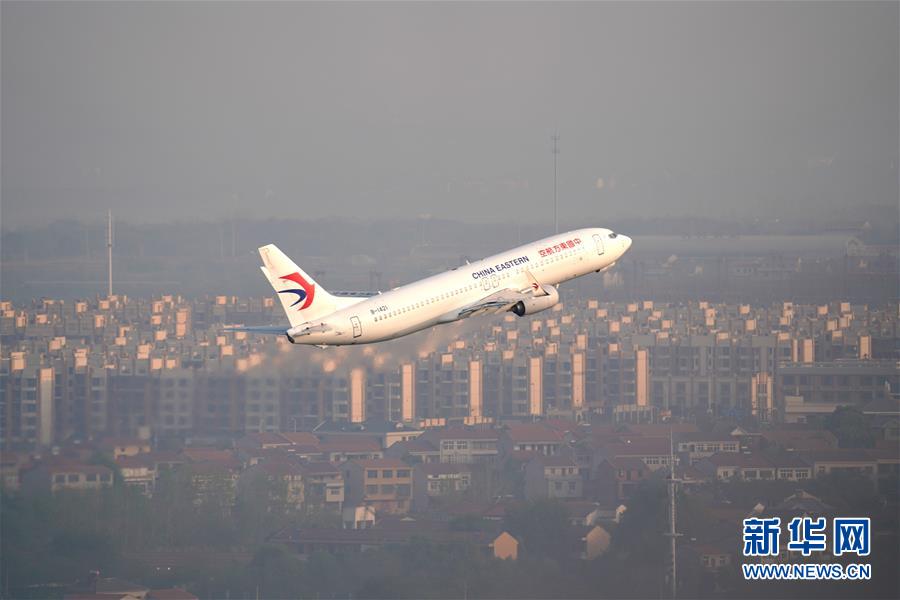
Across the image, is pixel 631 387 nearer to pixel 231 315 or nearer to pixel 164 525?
pixel 231 315

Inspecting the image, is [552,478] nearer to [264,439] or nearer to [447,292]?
[264,439]

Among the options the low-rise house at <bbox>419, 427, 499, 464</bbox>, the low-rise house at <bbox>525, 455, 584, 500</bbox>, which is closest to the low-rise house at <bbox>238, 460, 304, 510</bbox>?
the low-rise house at <bbox>419, 427, 499, 464</bbox>

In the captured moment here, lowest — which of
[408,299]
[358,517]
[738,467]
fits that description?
[358,517]

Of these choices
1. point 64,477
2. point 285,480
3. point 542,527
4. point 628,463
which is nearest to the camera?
point 64,477

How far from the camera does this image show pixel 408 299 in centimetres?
7294

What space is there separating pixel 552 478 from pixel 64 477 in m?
38.9

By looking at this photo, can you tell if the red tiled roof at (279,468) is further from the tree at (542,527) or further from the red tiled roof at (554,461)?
the red tiled roof at (554,461)

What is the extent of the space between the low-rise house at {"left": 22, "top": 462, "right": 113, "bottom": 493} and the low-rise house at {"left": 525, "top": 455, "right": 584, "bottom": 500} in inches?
1308

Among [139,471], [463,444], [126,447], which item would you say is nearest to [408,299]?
[126,447]

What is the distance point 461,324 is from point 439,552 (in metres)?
31.0

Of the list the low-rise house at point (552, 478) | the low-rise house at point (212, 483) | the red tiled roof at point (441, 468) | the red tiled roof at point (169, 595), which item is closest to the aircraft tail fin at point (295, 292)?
the red tiled roof at point (169, 595)

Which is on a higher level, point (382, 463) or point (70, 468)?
point (70, 468)

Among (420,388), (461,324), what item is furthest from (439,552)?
(461,324)

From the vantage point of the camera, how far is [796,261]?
624 feet
